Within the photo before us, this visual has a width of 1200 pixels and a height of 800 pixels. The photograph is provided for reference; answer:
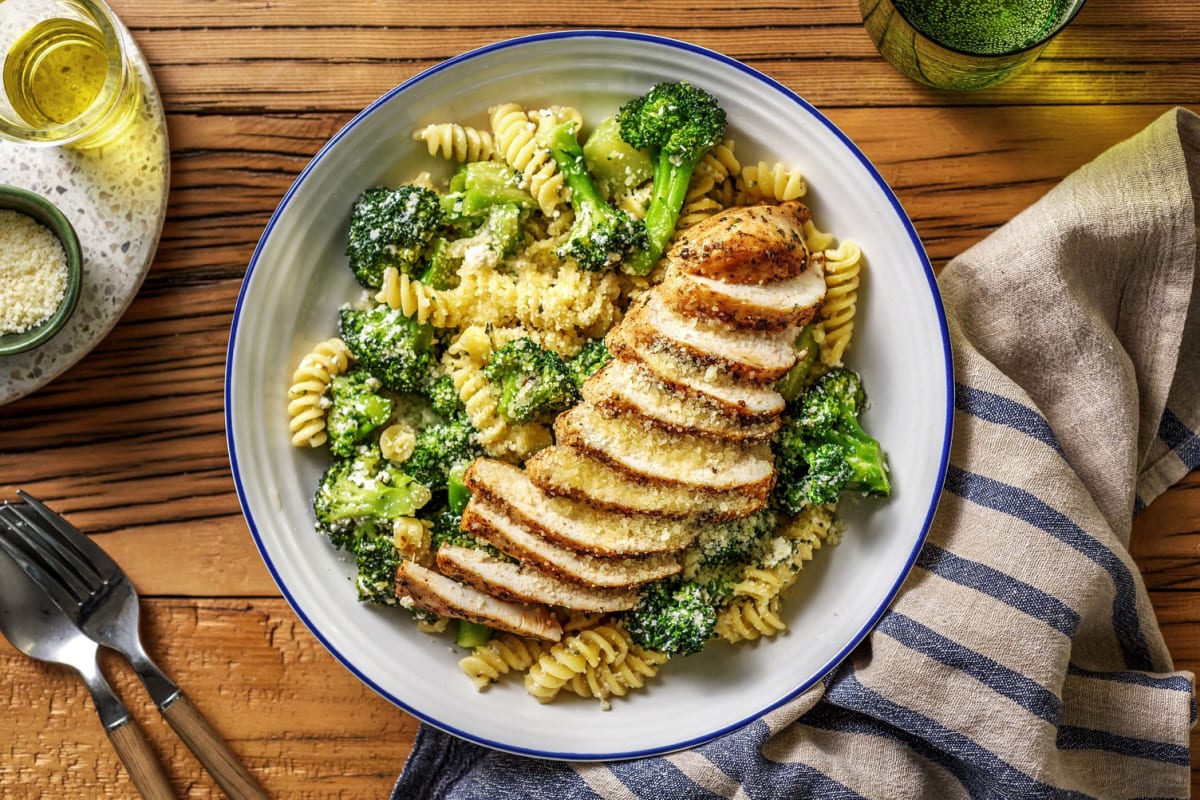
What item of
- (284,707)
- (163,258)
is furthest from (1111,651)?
(163,258)

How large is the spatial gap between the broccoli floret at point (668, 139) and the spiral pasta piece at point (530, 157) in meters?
0.34

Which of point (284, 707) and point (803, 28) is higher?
point (803, 28)

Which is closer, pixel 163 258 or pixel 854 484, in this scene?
pixel 854 484

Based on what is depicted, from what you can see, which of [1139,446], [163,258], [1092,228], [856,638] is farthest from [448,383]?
[1139,446]

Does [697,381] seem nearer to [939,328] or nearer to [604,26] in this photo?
[939,328]

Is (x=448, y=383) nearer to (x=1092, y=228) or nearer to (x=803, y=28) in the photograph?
(x=803, y=28)

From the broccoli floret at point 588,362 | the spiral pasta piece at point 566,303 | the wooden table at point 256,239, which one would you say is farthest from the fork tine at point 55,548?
the broccoli floret at point 588,362

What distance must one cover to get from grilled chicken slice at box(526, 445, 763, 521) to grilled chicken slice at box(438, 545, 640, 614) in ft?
1.25

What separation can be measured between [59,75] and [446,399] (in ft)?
7.59

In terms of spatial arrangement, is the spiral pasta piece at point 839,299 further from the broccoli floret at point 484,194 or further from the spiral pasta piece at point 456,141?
the spiral pasta piece at point 456,141

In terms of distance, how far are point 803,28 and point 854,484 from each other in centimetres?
205

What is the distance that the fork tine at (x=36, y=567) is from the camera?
13.2ft

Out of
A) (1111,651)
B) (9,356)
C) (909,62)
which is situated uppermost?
(909,62)

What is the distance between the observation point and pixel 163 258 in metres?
4.18
